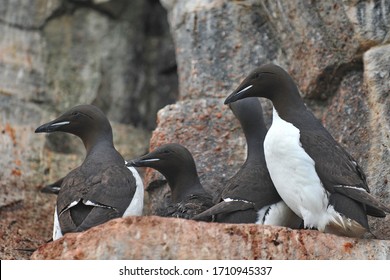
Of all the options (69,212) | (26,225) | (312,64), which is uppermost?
(312,64)

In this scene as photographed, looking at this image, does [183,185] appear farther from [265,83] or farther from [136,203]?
[265,83]

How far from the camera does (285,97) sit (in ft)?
30.2

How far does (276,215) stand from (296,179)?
1.40 feet

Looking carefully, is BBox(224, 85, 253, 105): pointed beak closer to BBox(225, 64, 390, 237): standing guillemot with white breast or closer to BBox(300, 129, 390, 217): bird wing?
BBox(225, 64, 390, 237): standing guillemot with white breast

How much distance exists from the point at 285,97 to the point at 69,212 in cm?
193

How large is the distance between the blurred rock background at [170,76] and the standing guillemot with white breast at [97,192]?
1041mm

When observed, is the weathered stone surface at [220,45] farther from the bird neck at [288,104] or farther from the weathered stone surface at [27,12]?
the bird neck at [288,104]

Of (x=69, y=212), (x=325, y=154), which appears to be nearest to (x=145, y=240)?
(x=69, y=212)

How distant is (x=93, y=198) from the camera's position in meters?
8.73

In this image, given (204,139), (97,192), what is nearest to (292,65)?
(204,139)

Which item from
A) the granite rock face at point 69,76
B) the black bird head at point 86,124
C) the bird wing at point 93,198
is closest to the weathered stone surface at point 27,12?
the granite rock face at point 69,76

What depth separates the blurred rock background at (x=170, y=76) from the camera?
1001 centimetres
